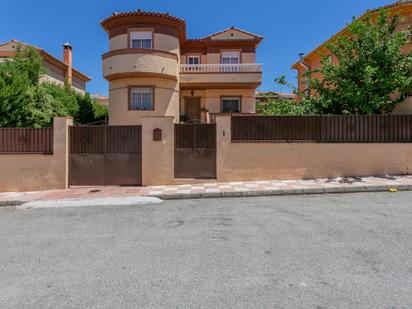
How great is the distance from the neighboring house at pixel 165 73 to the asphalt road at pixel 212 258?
10.8 m

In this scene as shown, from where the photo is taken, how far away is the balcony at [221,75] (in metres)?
18.4

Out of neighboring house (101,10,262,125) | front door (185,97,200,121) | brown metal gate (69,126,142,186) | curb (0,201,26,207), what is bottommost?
curb (0,201,26,207)

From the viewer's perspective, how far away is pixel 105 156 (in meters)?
11.2

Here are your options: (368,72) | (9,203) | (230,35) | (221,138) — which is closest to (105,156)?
(9,203)

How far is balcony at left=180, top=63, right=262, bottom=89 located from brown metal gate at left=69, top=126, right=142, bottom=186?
28.1 ft

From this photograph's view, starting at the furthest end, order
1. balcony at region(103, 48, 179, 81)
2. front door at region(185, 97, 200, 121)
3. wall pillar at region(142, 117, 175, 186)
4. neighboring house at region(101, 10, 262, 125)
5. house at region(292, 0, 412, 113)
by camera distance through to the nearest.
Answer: front door at region(185, 97, 200, 121) → neighboring house at region(101, 10, 262, 125) → balcony at region(103, 48, 179, 81) → house at region(292, 0, 412, 113) → wall pillar at region(142, 117, 175, 186)

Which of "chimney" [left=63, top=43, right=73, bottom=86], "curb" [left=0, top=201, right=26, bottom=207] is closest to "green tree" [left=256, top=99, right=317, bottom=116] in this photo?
"curb" [left=0, top=201, right=26, bottom=207]

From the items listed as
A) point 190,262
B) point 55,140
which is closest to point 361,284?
point 190,262

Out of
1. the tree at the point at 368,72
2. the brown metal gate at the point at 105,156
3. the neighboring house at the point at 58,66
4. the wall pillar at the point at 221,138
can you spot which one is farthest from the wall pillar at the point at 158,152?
the neighboring house at the point at 58,66

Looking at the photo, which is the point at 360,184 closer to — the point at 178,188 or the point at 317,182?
the point at 317,182

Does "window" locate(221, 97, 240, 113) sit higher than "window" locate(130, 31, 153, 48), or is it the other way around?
"window" locate(130, 31, 153, 48)

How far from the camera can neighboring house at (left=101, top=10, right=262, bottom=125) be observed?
55.7 feet

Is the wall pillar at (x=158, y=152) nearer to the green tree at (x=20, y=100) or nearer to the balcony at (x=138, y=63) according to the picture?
the green tree at (x=20, y=100)

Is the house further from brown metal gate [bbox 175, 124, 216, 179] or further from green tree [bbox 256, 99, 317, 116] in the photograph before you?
brown metal gate [bbox 175, 124, 216, 179]
